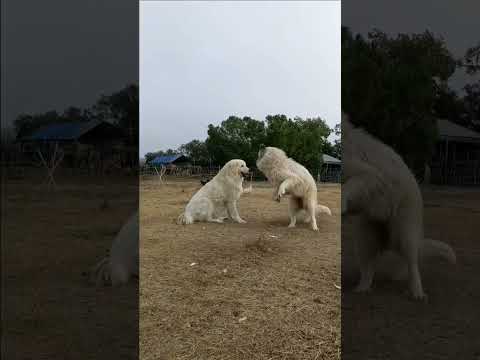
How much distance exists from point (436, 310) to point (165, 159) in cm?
1623

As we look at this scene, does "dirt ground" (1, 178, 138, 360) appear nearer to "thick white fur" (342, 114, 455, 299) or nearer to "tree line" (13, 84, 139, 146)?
"tree line" (13, 84, 139, 146)

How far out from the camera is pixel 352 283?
4.91ft

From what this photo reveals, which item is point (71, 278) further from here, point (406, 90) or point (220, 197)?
point (220, 197)

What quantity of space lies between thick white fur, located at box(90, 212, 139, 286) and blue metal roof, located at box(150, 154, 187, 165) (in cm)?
1546

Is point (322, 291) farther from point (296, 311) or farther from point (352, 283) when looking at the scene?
point (352, 283)

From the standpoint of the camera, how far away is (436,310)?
1.40m

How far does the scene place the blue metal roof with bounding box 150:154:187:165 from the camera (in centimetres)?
1662

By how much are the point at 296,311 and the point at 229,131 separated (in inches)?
506

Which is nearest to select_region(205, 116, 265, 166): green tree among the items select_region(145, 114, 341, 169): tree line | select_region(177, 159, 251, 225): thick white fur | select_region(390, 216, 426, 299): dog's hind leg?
select_region(145, 114, 341, 169): tree line

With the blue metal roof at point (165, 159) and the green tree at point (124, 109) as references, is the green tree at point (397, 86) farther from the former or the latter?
the blue metal roof at point (165, 159)

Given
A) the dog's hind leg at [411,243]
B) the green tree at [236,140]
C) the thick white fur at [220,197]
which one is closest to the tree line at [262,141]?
the green tree at [236,140]

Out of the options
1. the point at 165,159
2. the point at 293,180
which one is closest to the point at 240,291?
the point at 293,180

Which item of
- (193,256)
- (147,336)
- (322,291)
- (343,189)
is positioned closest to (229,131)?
(193,256)

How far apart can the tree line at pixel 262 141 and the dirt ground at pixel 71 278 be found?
1346cm
